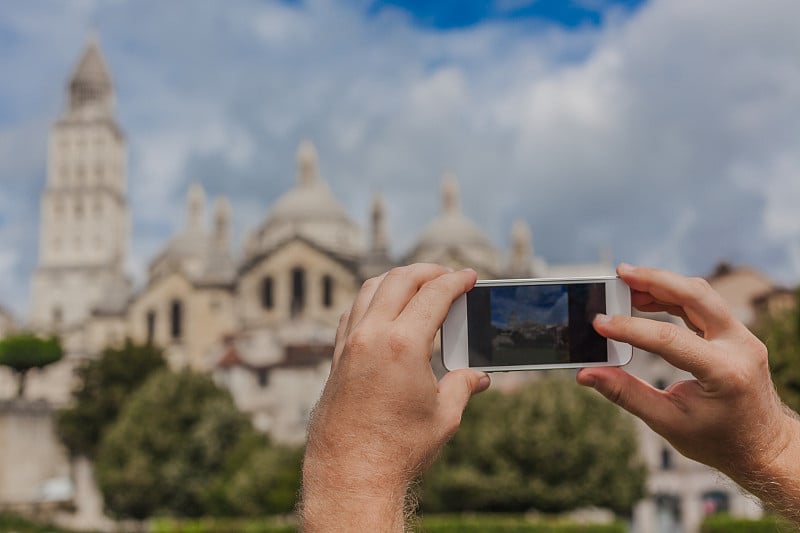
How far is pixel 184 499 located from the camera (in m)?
42.5

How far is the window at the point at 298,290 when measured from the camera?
62.4 metres

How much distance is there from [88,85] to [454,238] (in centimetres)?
4839

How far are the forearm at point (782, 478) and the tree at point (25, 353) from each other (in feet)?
169

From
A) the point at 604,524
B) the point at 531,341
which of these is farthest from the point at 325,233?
the point at 531,341

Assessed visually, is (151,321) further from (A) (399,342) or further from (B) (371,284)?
(A) (399,342)

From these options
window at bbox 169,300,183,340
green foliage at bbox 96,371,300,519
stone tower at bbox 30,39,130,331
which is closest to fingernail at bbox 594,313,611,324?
green foliage at bbox 96,371,300,519

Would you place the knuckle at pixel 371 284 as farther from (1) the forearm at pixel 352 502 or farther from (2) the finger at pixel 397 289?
(1) the forearm at pixel 352 502

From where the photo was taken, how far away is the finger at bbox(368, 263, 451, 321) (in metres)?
2.17

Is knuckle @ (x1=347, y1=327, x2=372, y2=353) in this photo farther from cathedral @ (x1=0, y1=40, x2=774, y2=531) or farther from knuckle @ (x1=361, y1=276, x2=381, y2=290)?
cathedral @ (x1=0, y1=40, x2=774, y2=531)

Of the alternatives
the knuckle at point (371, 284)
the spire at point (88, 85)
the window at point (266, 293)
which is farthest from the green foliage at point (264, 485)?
the spire at point (88, 85)

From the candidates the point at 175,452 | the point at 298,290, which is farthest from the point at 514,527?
the point at 298,290

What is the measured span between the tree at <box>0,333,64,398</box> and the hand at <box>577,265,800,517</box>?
5134 centimetres

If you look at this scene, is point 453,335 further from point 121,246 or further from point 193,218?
point 121,246

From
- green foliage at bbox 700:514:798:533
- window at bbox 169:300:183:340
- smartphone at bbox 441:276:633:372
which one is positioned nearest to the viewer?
smartphone at bbox 441:276:633:372
